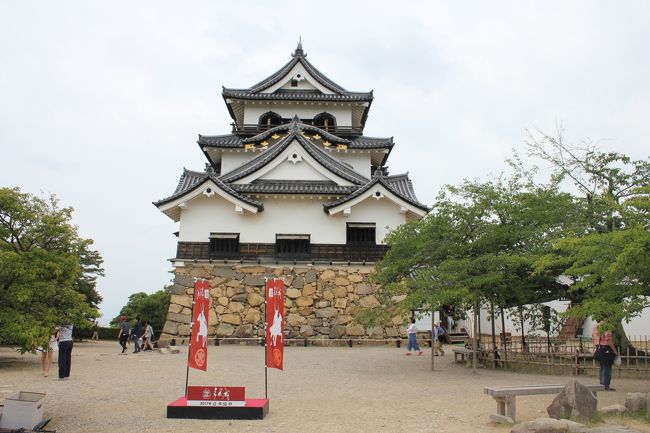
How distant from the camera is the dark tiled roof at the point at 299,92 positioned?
90.7ft

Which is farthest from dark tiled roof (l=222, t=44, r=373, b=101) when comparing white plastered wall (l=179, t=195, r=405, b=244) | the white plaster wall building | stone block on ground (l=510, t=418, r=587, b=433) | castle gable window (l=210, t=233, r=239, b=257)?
stone block on ground (l=510, t=418, r=587, b=433)

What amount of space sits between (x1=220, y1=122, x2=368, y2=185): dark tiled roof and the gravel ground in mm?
8358

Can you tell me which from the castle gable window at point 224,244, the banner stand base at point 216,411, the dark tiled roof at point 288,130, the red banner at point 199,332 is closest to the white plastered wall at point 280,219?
the castle gable window at point 224,244

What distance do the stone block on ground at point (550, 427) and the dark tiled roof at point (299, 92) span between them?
22840 mm

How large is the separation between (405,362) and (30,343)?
1002cm

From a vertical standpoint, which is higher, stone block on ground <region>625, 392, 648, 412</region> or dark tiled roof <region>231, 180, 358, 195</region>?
dark tiled roof <region>231, 180, 358, 195</region>

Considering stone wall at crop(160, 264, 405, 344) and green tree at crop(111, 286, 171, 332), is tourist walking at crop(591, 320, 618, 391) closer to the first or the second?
stone wall at crop(160, 264, 405, 344)

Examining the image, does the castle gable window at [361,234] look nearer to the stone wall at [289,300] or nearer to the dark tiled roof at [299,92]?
the stone wall at [289,300]

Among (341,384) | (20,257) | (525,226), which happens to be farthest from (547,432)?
(20,257)

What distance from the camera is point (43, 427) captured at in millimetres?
6633

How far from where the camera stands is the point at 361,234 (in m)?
22.1

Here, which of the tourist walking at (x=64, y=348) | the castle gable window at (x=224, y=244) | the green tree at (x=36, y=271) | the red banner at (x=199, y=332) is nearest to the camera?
the red banner at (x=199, y=332)

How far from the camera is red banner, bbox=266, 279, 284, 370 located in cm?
889

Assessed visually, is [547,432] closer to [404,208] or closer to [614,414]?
[614,414]
